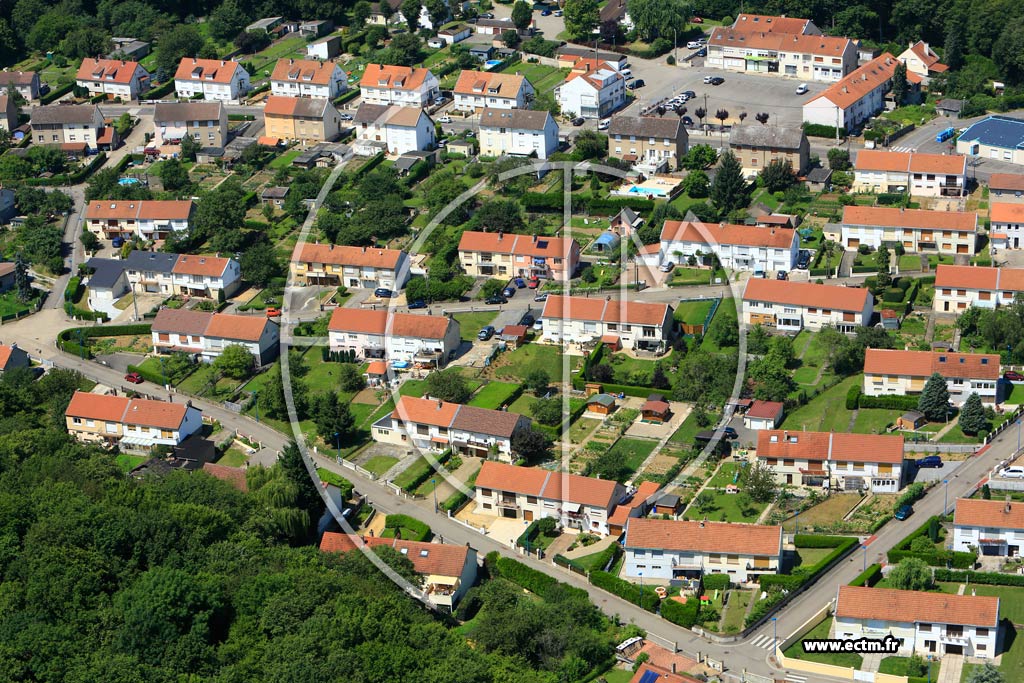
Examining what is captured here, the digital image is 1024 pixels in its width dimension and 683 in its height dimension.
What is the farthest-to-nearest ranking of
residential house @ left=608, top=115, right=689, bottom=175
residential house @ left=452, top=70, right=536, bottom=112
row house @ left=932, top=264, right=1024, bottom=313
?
residential house @ left=452, top=70, right=536, bottom=112 < residential house @ left=608, top=115, right=689, bottom=175 < row house @ left=932, top=264, right=1024, bottom=313

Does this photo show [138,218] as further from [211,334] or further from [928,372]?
[928,372]

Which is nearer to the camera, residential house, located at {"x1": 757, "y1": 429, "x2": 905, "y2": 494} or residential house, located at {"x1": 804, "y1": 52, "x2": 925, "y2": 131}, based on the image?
residential house, located at {"x1": 757, "y1": 429, "x2": 905, "y2": 494}

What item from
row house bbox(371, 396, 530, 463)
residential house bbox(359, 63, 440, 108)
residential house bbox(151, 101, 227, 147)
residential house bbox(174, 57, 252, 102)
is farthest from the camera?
residential house bbox(174, 57, 252, 102)

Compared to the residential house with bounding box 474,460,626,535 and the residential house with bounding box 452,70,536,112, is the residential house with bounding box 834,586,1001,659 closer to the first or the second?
the residential house with bounding box 474,460,626,535

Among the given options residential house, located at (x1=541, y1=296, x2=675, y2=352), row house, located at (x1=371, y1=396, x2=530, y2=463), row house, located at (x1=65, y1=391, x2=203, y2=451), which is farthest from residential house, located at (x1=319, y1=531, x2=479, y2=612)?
residential house, located at (x1=541, y1=296, x2=675, y2=352)

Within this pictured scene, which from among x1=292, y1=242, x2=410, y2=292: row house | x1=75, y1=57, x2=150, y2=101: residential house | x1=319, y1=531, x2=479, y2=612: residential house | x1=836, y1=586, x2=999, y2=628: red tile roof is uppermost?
x1=836, y1=586, x2=999, y2=628: red tile roof

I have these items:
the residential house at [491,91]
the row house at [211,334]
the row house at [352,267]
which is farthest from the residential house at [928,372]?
the residential house at [491,91]

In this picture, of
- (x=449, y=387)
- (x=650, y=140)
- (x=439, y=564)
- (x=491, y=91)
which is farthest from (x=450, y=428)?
(x=491, y=91)
